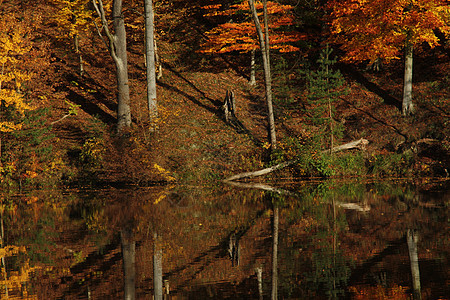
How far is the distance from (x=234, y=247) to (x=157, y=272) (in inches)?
79.3

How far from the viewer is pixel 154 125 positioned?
68.7 feet

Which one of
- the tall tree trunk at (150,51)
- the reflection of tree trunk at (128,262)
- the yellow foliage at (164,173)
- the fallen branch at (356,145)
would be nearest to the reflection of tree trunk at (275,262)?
the reflection of tree trunk at (128,262)

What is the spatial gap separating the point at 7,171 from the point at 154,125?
6132 millimetres

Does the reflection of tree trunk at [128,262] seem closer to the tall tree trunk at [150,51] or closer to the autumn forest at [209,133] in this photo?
the autumn forest at [209,133]

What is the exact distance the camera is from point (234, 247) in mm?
9539

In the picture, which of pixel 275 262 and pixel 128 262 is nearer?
pixel 275 262

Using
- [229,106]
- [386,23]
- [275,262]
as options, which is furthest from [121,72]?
[275,262]

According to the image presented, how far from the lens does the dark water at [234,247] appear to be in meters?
6.95

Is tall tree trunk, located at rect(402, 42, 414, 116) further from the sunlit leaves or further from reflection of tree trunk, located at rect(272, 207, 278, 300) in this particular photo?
reflection of tree trunk, located at rect(272, 207, 278, 300)

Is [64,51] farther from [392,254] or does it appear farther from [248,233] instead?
[392,254]

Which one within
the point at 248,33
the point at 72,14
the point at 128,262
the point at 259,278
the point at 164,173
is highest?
the point at 72,14

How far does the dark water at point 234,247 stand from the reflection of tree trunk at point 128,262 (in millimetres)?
20

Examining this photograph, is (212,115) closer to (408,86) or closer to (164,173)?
(164,173)

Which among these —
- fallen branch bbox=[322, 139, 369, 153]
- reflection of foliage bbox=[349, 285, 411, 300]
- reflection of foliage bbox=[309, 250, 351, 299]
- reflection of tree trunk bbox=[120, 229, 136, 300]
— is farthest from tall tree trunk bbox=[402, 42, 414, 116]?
reflection of foliage bbox=[349, 285, 411, 300]
